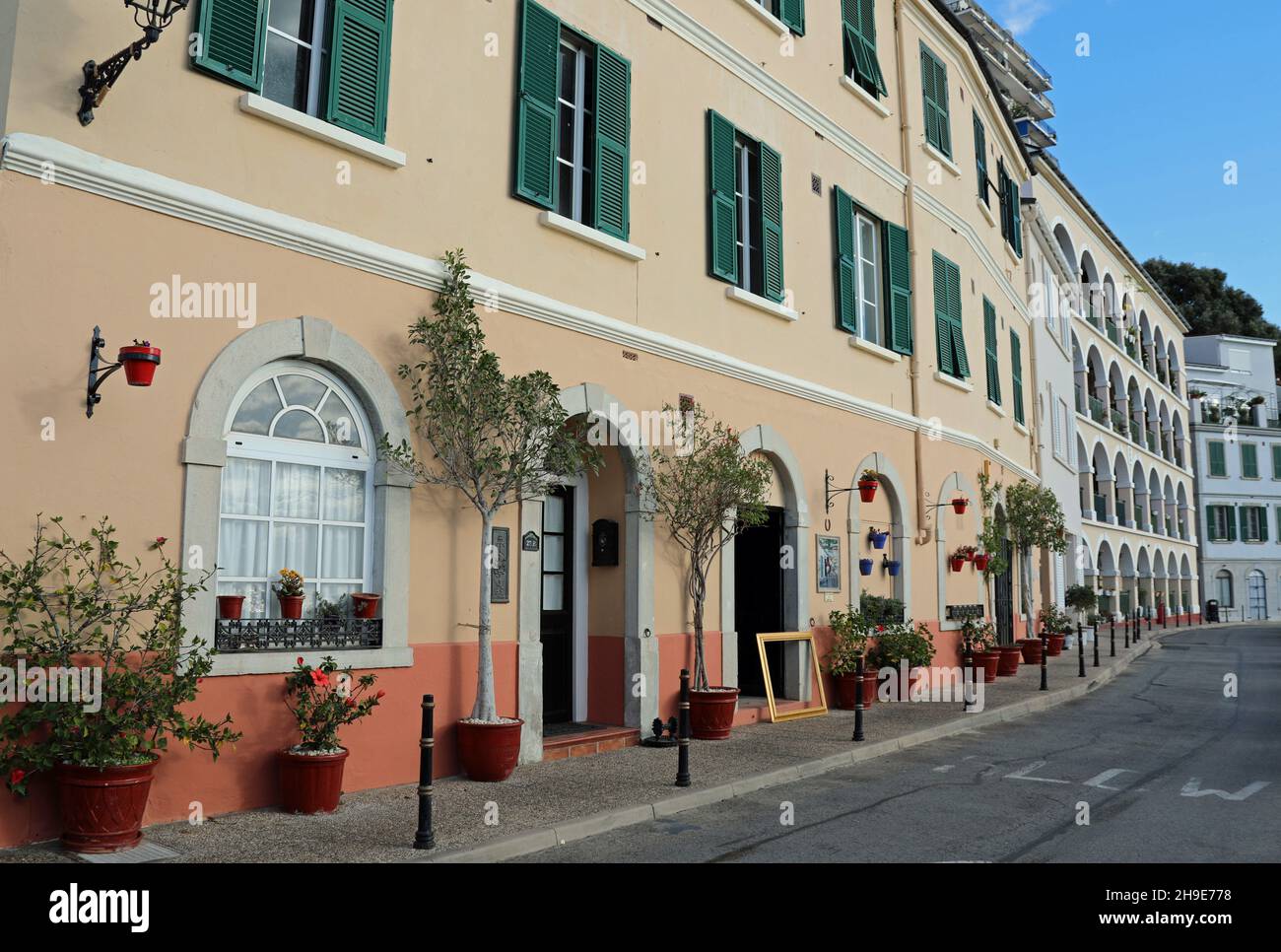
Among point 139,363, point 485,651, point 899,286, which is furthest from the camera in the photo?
point 899,286

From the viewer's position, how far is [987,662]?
1731 cm

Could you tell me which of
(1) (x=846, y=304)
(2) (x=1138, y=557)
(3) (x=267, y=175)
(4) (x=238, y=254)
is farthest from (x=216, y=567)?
(2) (x=1138, y=557)

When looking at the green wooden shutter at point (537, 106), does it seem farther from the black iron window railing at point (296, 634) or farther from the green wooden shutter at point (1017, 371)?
the green wooden shutter at point (1017, 371)

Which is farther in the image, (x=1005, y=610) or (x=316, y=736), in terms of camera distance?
(x=1005, y=610)

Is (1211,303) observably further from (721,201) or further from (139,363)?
(139,363)

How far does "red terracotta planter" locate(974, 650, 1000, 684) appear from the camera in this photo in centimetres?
1711

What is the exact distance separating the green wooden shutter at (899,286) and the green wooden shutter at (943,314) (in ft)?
3.94

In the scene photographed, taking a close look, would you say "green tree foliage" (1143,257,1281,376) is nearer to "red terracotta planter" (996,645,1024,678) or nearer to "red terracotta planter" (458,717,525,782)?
"red terracotta planter" (996,645,1024,678)

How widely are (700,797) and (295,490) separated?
3.88 m

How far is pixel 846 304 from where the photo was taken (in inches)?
566

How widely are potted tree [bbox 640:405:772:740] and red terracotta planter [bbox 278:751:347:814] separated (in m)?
4.47

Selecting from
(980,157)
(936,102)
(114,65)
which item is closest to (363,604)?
(114,65)
